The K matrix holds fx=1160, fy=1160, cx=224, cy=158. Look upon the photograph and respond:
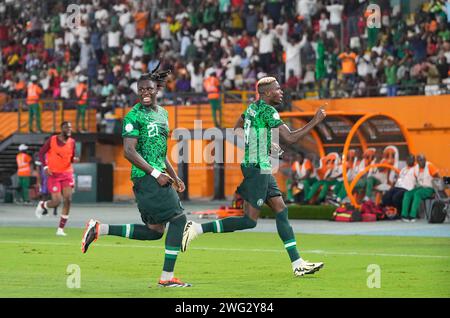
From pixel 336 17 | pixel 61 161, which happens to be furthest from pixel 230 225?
pixel 336 17

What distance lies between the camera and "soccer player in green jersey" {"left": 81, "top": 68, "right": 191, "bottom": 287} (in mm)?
11672

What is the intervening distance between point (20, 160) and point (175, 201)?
26.6m

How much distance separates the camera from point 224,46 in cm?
3791

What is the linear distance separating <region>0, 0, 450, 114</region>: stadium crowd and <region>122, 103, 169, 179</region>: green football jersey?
20460 millimetres

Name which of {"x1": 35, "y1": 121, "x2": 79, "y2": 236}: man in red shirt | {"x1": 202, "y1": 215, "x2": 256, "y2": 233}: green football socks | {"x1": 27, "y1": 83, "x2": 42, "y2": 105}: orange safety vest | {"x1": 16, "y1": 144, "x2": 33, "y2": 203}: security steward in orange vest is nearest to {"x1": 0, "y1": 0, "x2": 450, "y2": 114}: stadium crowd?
{"x1": 27, "y1": 83, "x2": 42, "y2": 105}: orange safety vest

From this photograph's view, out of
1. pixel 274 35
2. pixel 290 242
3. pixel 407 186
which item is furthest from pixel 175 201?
pixel 274 35

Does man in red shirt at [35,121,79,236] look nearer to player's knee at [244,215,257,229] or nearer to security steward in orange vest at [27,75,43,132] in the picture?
player's knee at [244,215,257,229]

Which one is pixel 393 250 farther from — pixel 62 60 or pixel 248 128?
pixel 62 60

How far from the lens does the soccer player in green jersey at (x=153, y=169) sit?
11.7 metres

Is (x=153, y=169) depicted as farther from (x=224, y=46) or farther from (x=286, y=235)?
(x=224, y=46)

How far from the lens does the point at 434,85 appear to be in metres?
32.4

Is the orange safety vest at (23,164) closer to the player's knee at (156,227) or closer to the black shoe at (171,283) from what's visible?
the player's knee at (156,227)

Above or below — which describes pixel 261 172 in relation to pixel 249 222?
above

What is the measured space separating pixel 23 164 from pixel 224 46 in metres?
7.62
